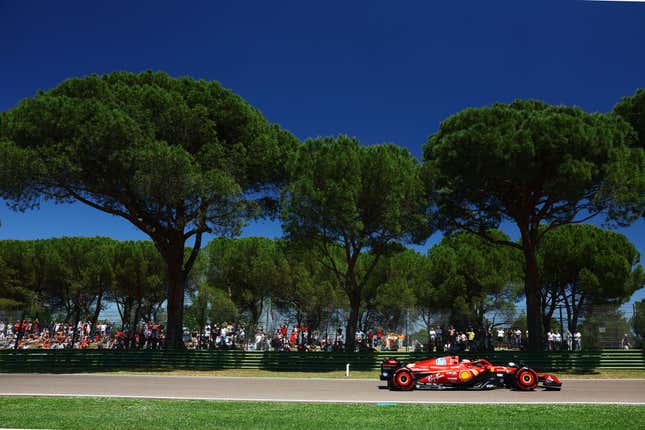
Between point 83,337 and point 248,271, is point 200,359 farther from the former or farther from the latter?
point 248,271

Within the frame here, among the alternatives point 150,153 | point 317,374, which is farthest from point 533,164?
point 150,153

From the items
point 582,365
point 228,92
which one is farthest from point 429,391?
point 228,92

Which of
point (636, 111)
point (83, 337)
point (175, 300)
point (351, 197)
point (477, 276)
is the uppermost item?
point (636, 111)

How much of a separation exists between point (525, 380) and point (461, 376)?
1562 mm

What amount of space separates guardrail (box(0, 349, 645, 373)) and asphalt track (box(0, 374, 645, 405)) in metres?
4.15

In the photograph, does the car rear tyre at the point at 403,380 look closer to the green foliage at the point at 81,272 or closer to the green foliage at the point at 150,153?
the green foliage at the point at 150,153

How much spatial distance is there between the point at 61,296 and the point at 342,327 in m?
31.2

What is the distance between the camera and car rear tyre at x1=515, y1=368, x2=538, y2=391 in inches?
528

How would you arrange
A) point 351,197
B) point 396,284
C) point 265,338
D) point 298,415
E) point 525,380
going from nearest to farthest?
point 298,415, point 525,380, point 351,197, point 265,338, point 396,284

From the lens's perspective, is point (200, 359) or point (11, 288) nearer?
point (200, 359)

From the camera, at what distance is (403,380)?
46.0 feet

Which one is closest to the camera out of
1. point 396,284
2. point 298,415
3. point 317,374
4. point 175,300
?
point 298,415

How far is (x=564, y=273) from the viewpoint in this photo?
35.9m

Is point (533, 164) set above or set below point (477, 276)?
above
